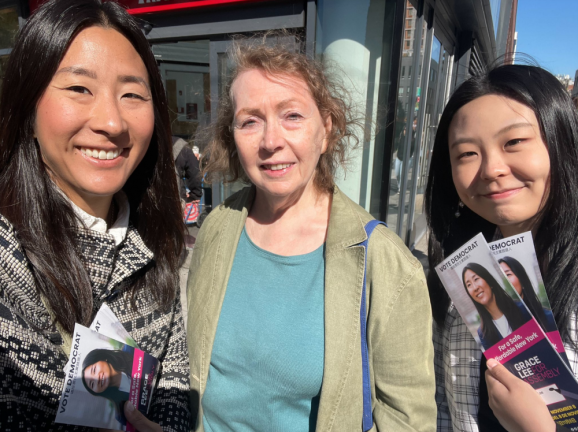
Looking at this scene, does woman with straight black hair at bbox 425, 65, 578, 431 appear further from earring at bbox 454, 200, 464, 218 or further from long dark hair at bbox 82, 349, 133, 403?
long dark hair at bbox 82, 349, 133, 403

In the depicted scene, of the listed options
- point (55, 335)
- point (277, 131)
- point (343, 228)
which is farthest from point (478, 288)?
point (55, 335)

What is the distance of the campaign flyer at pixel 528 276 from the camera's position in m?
1.15

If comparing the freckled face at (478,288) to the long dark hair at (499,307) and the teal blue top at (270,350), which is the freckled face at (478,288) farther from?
the teal blue top at (270,350)

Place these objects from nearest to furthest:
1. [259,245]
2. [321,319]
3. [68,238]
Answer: [68,238], [321,319], [259,245]

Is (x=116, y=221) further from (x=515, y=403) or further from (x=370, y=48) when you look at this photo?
(x=370, y=48)

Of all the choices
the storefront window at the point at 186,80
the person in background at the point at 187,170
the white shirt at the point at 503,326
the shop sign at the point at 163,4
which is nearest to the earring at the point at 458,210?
the white shirt at the point at 503,326

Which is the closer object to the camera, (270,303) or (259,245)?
(270,303)

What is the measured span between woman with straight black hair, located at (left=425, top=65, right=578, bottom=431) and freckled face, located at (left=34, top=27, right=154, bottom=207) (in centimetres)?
117

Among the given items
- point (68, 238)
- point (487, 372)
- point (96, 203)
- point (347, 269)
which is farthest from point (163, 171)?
point (487, 372)

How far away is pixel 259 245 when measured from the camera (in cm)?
158

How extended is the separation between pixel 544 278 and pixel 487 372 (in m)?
0.37

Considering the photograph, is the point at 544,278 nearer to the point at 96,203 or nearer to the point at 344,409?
the point at 344,409

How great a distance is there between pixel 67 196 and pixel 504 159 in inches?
58.1

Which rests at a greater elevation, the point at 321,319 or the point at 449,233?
the point at 449,233
